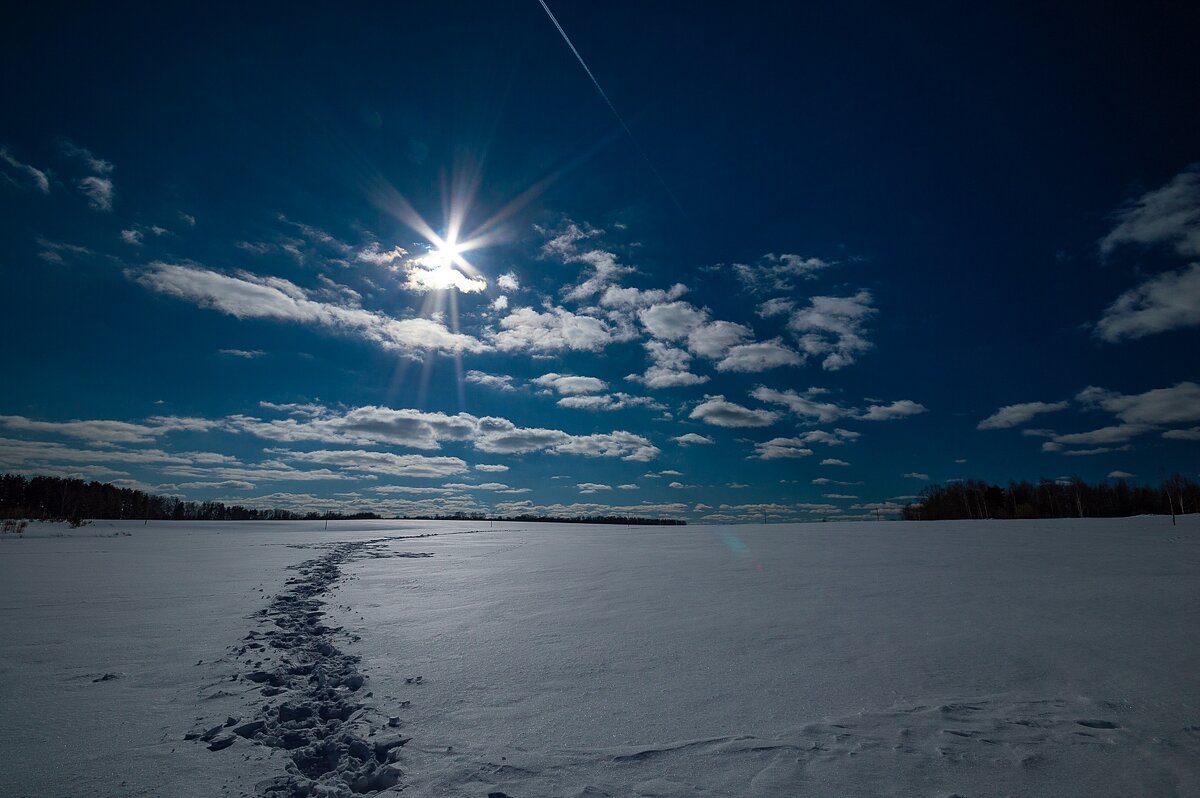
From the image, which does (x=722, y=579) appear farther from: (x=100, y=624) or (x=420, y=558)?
(x=420, y=558)

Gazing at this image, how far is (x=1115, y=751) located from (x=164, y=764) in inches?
216

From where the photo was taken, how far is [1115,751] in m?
3.06

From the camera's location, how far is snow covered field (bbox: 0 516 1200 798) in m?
2.87

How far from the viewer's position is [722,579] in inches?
384

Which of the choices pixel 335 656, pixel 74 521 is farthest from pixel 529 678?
pixel 74 521

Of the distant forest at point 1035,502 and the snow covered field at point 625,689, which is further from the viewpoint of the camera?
the distant forest at point 1035,502

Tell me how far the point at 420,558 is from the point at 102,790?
13908 mm

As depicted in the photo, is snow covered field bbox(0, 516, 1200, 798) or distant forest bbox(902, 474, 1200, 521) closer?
snow covered field bbox(0, 516, 1200, 798)

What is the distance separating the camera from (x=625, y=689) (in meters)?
4.19

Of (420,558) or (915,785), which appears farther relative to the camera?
(420,558)

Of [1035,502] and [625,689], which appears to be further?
[1035,502]

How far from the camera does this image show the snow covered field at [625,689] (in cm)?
287

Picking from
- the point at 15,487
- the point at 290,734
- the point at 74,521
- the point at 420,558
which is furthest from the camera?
the point at 15,487

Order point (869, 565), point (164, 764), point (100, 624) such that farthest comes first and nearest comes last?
point (869, 565)
point (100, 624)
point (164, 764)
